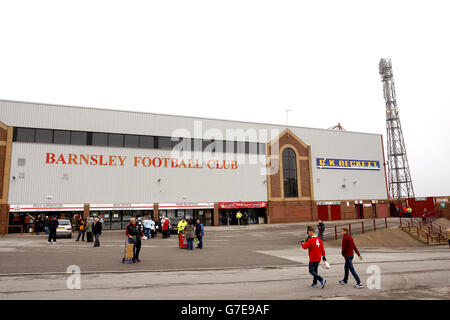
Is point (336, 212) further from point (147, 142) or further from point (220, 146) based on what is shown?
point (147, 142)

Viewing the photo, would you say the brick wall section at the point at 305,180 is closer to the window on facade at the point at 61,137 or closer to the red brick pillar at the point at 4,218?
the window on facade at the point at 61,137

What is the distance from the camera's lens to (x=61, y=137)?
32812 mm

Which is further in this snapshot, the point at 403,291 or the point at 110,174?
the point at 110,174

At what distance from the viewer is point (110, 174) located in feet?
111

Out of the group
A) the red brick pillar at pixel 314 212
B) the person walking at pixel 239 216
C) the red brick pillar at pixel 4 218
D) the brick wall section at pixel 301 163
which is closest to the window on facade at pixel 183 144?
the person walking at pixel 239 216

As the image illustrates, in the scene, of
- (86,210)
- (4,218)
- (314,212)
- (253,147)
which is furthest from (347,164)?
(4,218)

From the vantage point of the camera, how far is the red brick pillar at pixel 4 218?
29.6m

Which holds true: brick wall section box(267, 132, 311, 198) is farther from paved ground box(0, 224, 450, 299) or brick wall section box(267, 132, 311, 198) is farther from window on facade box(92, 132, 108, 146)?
paved ground box(0, 224, 450, 299)

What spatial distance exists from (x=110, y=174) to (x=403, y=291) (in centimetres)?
3036

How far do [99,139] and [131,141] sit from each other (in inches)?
127

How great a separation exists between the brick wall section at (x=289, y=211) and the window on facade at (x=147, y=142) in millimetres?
15999

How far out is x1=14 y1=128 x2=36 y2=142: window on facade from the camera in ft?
103
